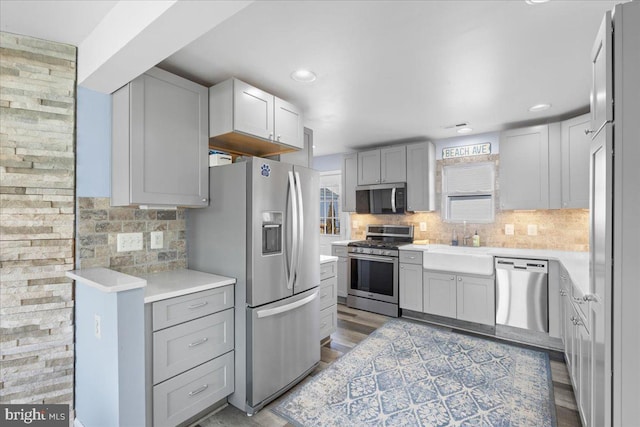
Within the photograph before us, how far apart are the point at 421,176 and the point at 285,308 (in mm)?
2771

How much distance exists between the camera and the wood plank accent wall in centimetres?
171

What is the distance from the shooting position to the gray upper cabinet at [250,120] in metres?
2.19

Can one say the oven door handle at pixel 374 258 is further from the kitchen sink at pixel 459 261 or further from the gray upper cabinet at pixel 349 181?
Result: the gray upper cabinet at pixel 349 181

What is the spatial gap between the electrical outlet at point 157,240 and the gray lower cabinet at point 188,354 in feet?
2.15

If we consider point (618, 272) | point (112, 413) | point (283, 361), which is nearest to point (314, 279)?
point (283, 361)

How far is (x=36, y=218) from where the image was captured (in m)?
1.77

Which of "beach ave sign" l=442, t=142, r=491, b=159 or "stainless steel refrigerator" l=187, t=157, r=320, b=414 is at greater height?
"beach ave sign" l=442, t=142, r=491, b=159

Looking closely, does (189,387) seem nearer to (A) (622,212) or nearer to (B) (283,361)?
(B) (283,361)

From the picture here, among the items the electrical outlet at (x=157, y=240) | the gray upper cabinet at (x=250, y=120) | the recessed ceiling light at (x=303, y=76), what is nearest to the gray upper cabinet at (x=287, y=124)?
the gray upper cabinet at (x=250, y=120)

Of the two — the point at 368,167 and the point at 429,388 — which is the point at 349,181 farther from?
the point at 429,388

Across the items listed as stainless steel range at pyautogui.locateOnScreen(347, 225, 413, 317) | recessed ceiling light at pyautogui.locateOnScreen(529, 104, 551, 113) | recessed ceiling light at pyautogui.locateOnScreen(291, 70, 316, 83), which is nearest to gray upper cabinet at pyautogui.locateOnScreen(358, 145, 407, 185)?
stainless steel range at pyautogui.locateOnScreen(347, 225, 413, 317)

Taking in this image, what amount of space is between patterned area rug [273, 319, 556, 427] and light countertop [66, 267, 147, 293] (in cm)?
131

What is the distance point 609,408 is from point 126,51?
253 centimetres

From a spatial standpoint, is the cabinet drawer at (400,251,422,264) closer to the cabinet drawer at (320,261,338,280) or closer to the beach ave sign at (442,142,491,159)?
the cabinet drawer at (320,261,338,280)
